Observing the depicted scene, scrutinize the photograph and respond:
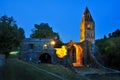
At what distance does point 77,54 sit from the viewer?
157 feet

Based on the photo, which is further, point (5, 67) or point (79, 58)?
point (79, 58)

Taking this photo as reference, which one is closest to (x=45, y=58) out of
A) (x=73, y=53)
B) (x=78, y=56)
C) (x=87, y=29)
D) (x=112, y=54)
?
(x=73, y=53)

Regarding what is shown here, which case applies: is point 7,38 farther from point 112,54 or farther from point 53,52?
point 112,54

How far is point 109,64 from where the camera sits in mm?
42969

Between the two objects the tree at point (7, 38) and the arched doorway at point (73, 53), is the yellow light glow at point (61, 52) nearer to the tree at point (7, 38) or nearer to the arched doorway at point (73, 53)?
the arched doorway at point (73, 53)

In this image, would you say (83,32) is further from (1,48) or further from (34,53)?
(1,48)

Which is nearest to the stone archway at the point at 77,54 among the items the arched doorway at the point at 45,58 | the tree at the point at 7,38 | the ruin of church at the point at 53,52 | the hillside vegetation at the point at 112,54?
the ruin of church at the point at 53,52

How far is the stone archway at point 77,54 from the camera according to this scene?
151 feet

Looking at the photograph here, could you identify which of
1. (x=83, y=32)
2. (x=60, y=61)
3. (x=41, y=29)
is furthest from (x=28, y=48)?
(x=83, y=32)

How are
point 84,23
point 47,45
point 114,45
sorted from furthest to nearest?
1. point 84,23
2. point 47,45
3. point 114,45

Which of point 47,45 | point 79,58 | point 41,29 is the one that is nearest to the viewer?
point 47,45

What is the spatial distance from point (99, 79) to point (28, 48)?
1751 centimetres

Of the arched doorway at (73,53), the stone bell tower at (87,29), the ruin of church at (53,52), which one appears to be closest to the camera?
the ruin of church at (53,52)

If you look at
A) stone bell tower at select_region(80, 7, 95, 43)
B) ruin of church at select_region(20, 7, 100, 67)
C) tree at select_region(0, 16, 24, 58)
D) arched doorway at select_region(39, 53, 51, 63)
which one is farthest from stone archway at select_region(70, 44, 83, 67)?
tree at select_region(0, 16, 24, 58)
